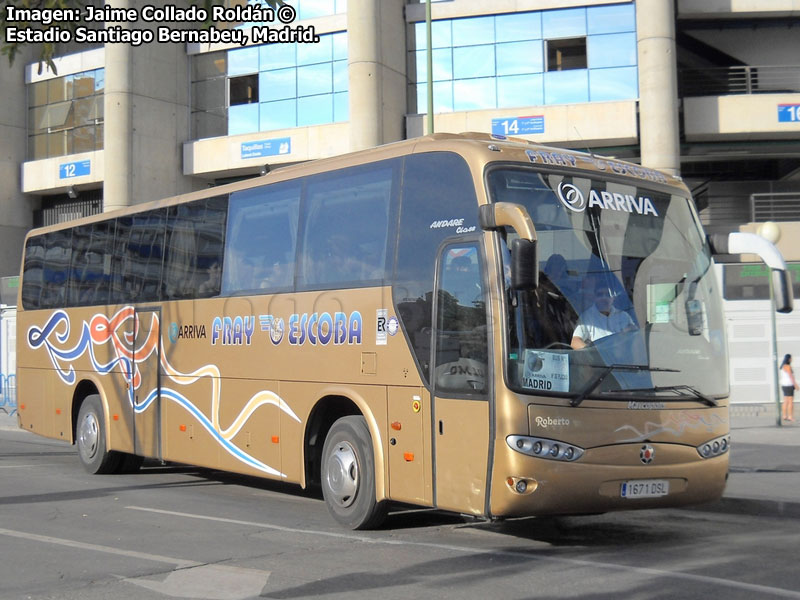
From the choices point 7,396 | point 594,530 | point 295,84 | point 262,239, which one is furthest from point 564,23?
point 594,530

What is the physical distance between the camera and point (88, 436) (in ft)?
46.9

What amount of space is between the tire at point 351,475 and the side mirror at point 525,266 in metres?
2.54

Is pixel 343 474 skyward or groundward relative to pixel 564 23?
groundward

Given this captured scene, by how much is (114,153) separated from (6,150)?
8055 millimetres

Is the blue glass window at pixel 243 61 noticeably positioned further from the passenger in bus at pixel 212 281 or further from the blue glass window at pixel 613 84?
the passenger in bus at pixel 212 281

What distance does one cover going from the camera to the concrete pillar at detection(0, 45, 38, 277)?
129 feet

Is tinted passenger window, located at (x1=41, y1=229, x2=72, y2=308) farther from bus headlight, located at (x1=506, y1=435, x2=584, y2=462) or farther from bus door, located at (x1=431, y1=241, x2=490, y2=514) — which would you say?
bus headlight, located at (x1=506, y1=435, x2=584, y2=462)

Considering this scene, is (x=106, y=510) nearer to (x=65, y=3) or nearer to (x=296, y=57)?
(x=65, y=3)

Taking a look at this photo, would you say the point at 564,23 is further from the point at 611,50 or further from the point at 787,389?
the point at 787,389

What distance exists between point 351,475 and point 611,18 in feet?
75.0

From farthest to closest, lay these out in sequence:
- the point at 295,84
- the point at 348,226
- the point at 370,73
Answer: the point at 295,84 → the point at 370,73 → the point at 348,226

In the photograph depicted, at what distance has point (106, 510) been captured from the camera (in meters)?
10.5

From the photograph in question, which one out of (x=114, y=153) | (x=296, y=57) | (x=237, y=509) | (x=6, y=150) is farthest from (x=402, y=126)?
(x=237, y=509)

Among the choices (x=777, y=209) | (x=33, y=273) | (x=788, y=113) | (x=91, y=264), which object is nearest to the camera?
(x=91, y=264)
